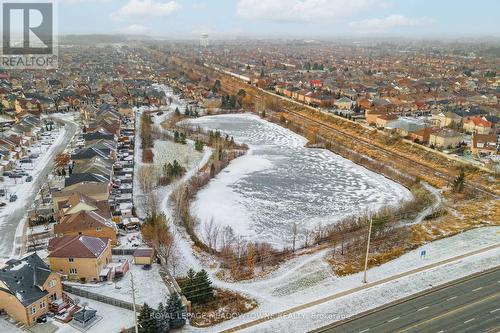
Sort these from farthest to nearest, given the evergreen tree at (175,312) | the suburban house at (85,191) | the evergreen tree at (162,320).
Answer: the suburban house at (85,191) → the evergreen tree at (175,312) → the evergreen tree at (162,320)

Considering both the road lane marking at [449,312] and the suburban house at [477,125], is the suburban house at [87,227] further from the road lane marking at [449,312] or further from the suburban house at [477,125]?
the suburban house at [477,125]

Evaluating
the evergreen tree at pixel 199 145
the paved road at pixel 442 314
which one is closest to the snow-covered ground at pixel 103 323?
the paved road at pixel 442 314

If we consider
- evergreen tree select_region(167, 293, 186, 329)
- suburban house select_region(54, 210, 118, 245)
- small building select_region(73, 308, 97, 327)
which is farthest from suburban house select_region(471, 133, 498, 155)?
small building select_region(73, 308, 97, 327)

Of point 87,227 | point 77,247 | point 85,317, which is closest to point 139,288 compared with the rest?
point 85,317

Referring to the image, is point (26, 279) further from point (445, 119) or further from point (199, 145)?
point (445, 119)

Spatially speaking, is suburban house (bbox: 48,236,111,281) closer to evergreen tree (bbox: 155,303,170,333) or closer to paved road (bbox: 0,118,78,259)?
paved road (bbox: 0,118,78,259)

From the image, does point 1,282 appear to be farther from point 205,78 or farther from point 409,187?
point 205,78
